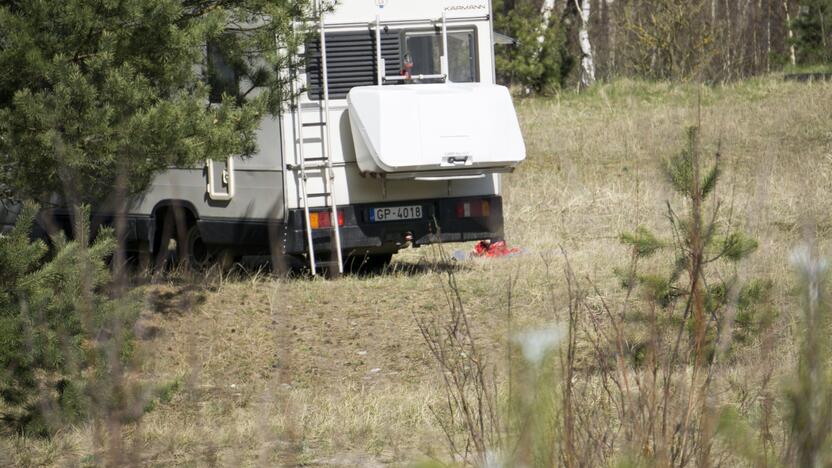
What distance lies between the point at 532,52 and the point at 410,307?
17.9 metres

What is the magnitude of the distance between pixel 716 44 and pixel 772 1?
5.87 m

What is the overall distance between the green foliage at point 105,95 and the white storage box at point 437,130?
1878 mm

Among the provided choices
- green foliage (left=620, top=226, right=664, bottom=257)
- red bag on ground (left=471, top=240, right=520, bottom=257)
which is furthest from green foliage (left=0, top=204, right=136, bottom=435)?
red bag on ground (left=471, top=240, right=520, bottom=257)

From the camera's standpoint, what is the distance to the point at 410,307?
31.6 feet

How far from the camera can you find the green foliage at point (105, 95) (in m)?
6.76

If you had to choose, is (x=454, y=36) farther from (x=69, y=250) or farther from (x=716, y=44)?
(x=716, y=44)

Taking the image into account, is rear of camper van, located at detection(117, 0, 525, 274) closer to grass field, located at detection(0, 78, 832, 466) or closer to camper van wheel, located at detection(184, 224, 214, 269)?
camper van wheel, located at detection(184, 224, 214, 269)

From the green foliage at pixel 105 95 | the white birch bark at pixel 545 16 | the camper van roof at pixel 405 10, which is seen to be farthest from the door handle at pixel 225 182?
the white birch bark at pixel 545 16

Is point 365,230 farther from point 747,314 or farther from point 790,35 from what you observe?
point 790,35

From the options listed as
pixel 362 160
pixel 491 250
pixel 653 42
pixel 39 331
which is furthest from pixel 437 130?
pixel 653 42

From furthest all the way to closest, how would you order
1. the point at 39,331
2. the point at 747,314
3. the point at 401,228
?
the point at 401,228 → the point at 747,314 → the point at 39,331

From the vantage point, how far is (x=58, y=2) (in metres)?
6.75

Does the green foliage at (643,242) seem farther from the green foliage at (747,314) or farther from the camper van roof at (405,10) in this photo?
the camper van roof at (405,10)

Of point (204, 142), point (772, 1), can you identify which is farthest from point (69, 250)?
point (772, 1)
